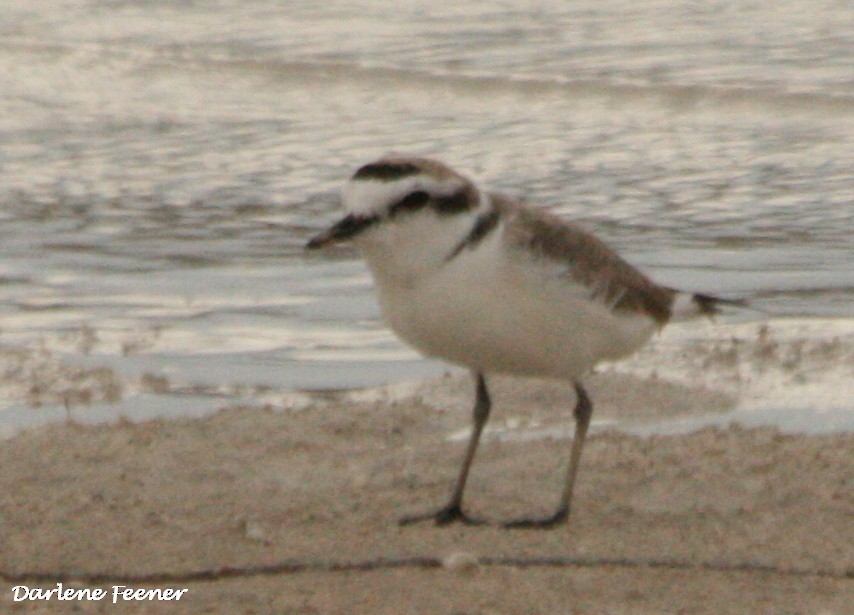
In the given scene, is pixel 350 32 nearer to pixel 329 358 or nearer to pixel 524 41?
pixel 524 41

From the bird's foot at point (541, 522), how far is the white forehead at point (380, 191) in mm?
867

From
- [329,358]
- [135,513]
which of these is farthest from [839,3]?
[135,513]

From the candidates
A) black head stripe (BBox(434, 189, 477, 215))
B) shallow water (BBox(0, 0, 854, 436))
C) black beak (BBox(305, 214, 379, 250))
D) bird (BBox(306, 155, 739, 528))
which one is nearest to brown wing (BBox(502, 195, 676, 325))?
bird (BBox(306, 155, 739, 528))

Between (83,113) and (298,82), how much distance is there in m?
1.62

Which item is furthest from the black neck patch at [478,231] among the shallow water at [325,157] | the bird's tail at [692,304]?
the shallow water at [325,157]

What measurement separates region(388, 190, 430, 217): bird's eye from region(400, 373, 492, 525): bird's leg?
727mm

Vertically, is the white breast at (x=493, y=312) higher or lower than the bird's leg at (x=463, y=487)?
higher

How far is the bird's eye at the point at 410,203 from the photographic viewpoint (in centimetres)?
418

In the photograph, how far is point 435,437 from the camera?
215 inches

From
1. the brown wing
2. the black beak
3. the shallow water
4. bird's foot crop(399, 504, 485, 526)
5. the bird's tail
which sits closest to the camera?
the black beak

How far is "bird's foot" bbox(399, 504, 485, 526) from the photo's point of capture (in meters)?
4.55

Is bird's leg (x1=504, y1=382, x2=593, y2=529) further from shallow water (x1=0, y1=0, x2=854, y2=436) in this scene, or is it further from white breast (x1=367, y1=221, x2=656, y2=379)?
shallow water (x1=0, y1=0, x2=854, y2=436)

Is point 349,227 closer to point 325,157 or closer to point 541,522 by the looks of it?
point 541,522

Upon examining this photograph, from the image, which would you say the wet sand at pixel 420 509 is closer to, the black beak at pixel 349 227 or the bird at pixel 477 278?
the bird at pixel 477 278
